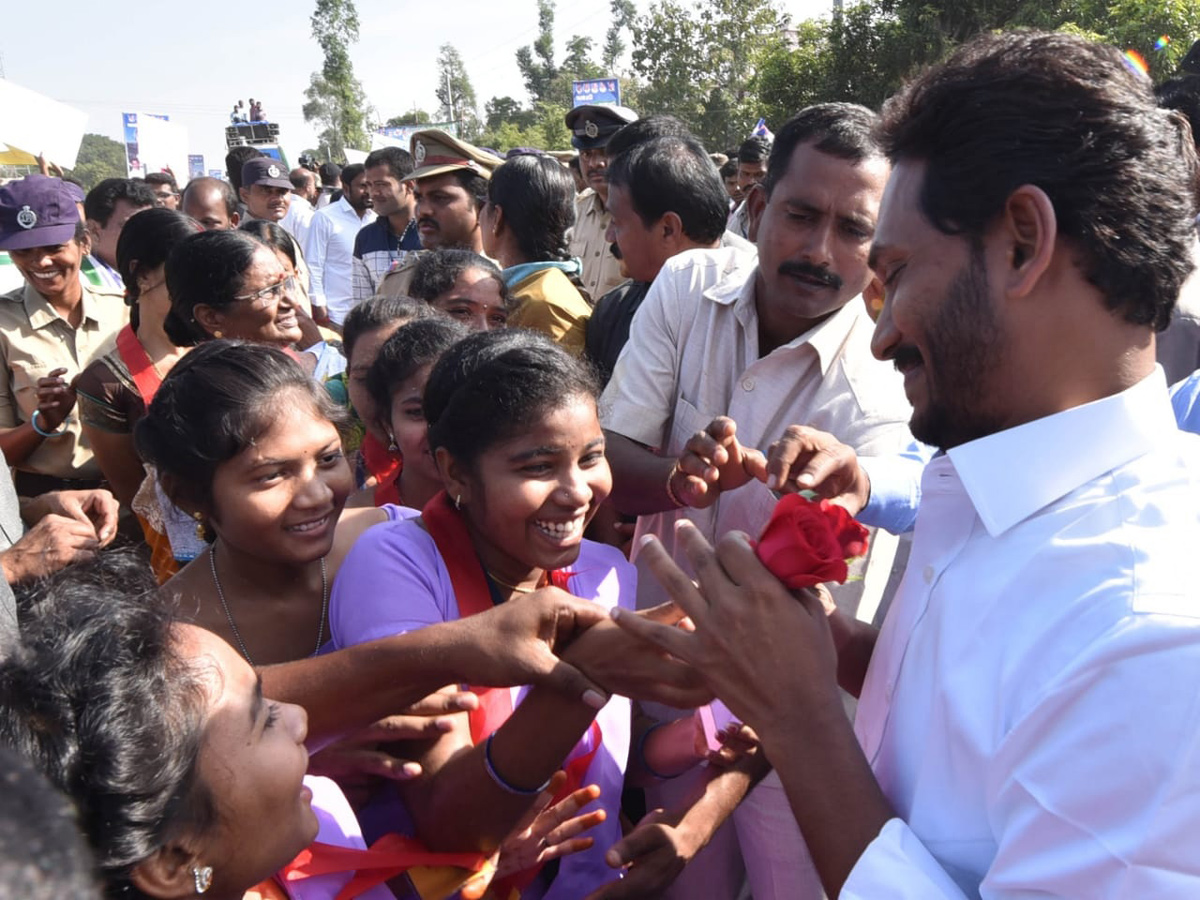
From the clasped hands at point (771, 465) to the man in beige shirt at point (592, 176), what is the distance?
153 inches

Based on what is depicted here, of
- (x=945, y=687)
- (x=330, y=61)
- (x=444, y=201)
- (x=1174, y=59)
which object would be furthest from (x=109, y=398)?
(x=330, y=61)

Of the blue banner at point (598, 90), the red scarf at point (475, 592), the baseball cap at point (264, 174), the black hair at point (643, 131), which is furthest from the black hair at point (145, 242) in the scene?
the blue banner at point (598, 90)

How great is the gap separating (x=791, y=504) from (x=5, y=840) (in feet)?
3.77

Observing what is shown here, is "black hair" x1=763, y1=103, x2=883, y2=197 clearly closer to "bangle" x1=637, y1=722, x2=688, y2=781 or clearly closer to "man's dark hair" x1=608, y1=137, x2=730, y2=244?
"man's dark hair" x1=608, y1=137, x2=730, y2=244

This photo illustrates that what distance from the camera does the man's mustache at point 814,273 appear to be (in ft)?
8.80

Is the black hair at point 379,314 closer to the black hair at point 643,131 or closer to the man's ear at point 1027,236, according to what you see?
the black hair at point 643,131

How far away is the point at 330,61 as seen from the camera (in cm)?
6228

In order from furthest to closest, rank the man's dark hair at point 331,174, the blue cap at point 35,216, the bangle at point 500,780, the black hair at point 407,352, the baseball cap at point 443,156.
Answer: the man's dark hair at point 331,174 < the baseball cap at point 443,156 < the blue cap at point 35,216 < the black hair at point 407,352 < the bangle at point 500,780

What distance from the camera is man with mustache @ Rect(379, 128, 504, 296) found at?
5254 millimetres

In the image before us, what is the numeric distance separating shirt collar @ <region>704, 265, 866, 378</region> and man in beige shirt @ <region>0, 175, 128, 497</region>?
9.59 ft

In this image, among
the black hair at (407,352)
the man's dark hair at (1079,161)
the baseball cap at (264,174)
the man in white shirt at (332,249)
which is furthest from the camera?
the man in white shirt at (332,249)

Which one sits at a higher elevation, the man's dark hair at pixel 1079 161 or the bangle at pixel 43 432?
the man's dark hair at pixel 1079 161

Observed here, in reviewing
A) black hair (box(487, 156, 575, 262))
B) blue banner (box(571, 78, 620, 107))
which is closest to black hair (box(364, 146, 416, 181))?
black hair (box(487, 156, 575, 262))

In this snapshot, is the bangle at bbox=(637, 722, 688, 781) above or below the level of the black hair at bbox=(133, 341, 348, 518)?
below
